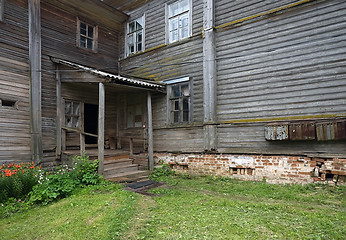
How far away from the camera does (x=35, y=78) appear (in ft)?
26.1

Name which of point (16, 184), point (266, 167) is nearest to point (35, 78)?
point (16, 184)

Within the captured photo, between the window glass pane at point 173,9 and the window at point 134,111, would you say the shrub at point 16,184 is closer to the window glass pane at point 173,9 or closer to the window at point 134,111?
the window at point 134,111

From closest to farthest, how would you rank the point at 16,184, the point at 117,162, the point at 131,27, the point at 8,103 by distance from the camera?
the point at 16,184
the point at 8,103
the point at 117,162
the point at 131,27

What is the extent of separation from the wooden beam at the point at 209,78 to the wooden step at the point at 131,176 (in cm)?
238

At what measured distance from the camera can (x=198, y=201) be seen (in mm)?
5098

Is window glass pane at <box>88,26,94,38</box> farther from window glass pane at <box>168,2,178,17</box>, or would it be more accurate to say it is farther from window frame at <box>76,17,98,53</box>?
window glass pane at <box>168,2,178,17</box>

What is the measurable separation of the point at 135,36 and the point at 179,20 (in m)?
2.63

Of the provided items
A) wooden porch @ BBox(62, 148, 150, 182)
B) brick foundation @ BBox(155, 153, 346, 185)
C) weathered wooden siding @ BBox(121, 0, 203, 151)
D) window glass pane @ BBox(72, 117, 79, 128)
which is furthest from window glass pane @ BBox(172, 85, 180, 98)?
window glass pane @ BBox(72, 117, 79, 128)

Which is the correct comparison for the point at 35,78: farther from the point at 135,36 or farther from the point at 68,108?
the point at 135,36

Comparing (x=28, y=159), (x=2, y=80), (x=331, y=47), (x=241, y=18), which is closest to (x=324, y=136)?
(x=331, y=47)

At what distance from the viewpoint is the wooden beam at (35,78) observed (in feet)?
25.6

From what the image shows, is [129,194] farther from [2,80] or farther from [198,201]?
[2,80]

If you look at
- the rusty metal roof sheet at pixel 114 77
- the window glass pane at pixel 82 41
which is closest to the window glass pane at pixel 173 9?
the rusty metal roof sheet at pixel 114 77

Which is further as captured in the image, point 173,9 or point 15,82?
point 173,9
